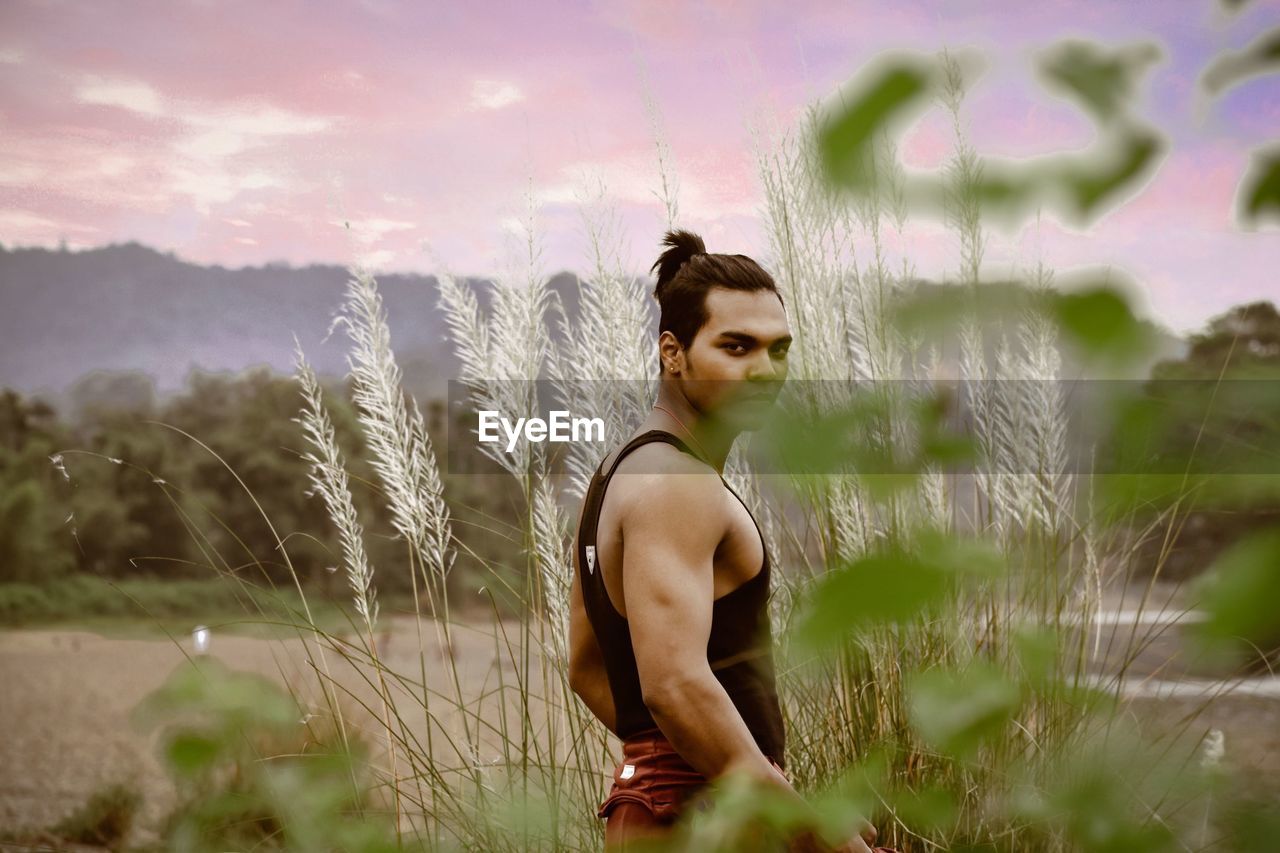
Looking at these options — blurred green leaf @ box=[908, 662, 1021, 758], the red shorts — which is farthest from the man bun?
blurred green leaf @ box=[908, 662, 1021, 758]

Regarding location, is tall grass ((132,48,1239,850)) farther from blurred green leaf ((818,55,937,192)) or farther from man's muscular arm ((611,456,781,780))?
blurred green leaf ((818,55,937,192))

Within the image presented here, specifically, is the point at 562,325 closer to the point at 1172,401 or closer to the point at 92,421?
the point at 1172,401

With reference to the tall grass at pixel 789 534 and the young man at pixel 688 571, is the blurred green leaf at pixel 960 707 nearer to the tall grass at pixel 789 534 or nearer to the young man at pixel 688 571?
the young man at pixel 688 571

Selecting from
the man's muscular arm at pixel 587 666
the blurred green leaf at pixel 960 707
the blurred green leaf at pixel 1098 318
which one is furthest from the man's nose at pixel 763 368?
the blurred green leaf at pixel 1098 318

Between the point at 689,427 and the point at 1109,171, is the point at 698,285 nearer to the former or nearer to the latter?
the point at 689,427

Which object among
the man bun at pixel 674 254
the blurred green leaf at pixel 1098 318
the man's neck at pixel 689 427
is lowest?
the man's neck at pixel 689 427

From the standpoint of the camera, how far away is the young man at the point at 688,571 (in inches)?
50.7

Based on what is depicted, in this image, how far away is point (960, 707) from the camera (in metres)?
0.51

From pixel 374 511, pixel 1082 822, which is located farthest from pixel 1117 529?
pixel 374 511

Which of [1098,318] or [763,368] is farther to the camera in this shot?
[763,368]

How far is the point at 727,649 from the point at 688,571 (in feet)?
0.53

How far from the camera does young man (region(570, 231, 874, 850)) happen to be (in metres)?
1.29

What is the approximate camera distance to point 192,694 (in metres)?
0.66

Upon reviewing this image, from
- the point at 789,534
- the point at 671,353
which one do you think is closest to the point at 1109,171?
the point at 671,353
